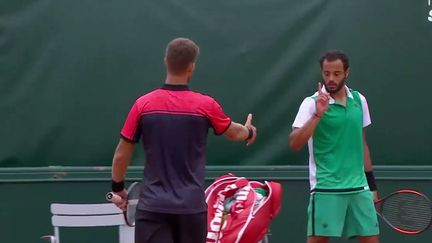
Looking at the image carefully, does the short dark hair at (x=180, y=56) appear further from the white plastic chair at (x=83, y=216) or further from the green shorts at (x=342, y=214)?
the white plastic chair at (x=83, y=216)

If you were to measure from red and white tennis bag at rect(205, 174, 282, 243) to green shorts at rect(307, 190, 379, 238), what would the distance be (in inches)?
9.3

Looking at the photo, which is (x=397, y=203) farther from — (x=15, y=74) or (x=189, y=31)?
(x=15, y=74)

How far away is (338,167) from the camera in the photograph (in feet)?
18.6

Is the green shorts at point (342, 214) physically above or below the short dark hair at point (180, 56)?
below

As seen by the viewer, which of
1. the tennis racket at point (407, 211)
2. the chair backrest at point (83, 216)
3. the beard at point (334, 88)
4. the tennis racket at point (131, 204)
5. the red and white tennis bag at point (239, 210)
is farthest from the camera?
the chair backrest at point (83, 216)

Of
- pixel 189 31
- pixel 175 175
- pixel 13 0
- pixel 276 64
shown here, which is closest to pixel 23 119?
pixel 13 0

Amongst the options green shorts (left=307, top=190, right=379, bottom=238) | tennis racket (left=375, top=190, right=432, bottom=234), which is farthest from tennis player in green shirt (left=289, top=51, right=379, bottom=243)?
tennis racket (left=375, top=190, right=432, bottom=234)

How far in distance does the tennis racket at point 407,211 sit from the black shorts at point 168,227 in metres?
1.36

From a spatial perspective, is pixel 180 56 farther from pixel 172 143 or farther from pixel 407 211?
pixel 407 211

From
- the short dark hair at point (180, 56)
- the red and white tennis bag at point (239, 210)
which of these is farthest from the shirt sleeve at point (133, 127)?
the red and white tennis bag at point (239, 210)

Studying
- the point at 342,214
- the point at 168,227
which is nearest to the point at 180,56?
the point at 168,227

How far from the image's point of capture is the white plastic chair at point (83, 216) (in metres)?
6.06

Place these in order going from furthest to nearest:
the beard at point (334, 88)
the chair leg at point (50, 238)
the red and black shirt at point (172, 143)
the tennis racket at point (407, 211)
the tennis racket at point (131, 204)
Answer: the chair leg at point (50, 238) → the tennis racket at point (407, 211) → the beard at point (334, 88) → the tennis racket at point (131, 204) → the red and black shirt at point (172, 143)

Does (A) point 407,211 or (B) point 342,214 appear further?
(A) point 407,211
